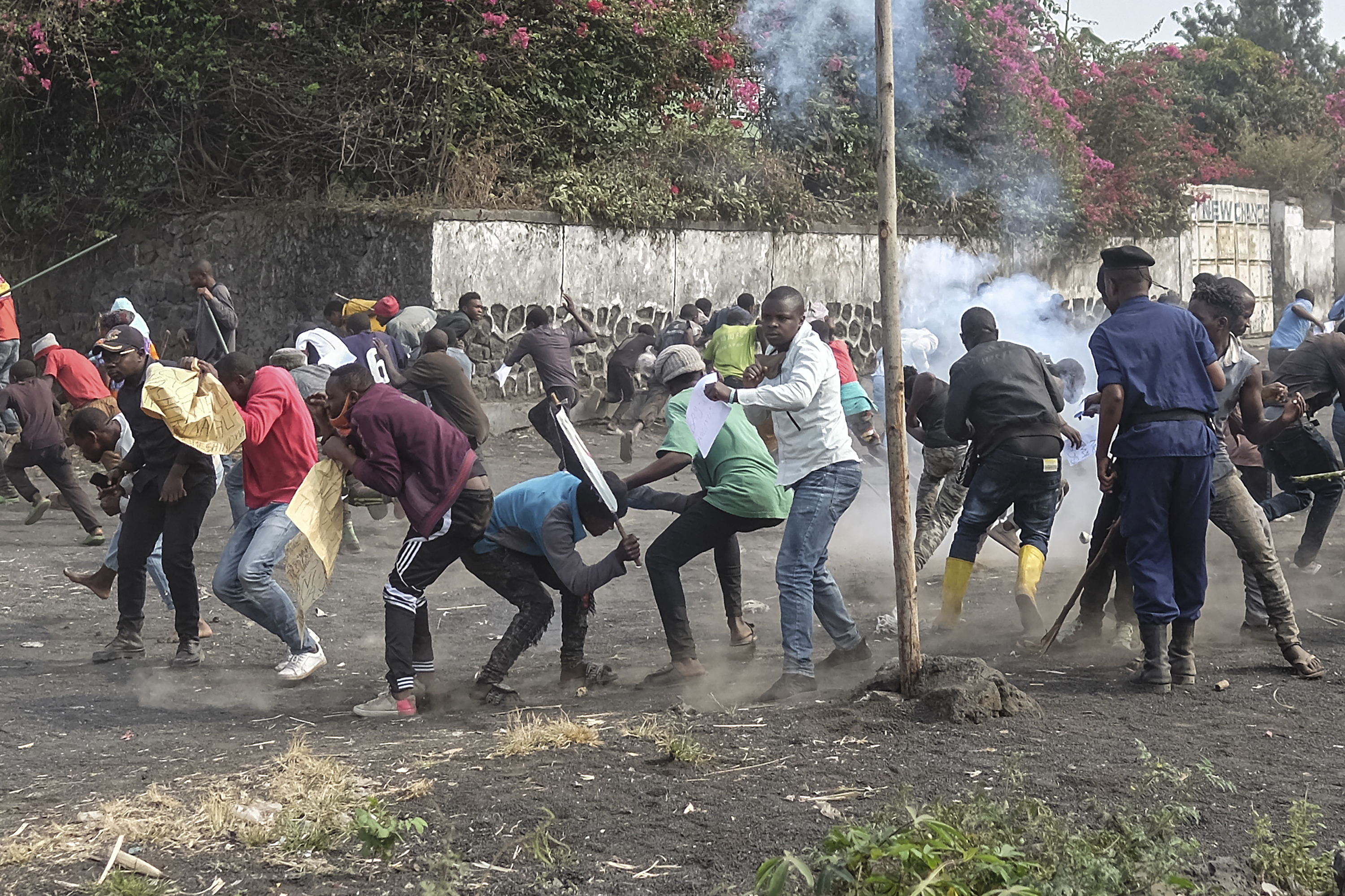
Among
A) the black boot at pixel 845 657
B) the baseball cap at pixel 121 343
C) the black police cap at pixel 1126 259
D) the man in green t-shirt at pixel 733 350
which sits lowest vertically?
the black boot at pixel 845 657

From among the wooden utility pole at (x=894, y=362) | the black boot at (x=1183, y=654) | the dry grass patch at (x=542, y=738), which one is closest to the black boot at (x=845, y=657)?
the wooden utility pole at (x=894, y=362)

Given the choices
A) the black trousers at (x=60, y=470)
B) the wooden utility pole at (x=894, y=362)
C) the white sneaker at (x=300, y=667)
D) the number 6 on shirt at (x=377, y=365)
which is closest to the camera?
the wooden utility pole at (x=894, y=362)

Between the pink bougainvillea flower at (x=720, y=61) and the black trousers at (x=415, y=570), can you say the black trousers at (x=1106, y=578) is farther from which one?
the pink bougainvillea flower at (x=720, y=61)

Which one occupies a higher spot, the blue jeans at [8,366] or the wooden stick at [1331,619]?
the blue jeans at [8,366]

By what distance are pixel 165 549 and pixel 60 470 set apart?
379cm

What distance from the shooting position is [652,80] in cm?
1705

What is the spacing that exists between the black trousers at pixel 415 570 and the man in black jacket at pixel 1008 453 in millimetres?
2515

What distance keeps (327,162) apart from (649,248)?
3.72m

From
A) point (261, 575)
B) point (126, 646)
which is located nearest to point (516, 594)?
point (261, 575)

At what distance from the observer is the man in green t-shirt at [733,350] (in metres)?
12.0

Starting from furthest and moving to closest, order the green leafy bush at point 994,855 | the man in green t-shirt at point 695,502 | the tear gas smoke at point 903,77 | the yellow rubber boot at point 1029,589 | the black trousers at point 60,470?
the tear gas smoke at point 903,77, the black trousers at point 60,470, the yellow rubber boot at point 1029,589, the man in green t-shirt at point 695,502, the green leafy bush at point 994,855

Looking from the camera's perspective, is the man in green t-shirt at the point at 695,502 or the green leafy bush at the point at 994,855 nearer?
the green leafy bush at the point at 994,855

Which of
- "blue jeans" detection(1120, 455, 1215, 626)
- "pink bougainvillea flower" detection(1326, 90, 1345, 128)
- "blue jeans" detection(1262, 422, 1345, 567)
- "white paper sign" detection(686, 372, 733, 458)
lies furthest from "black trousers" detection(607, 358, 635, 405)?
"pink bougainvillea flower" detection(1326, 90, 1345, 128)

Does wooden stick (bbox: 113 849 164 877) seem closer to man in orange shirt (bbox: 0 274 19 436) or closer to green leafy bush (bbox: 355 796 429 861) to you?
green leafy bush (bbox: 355 796 429 861)
